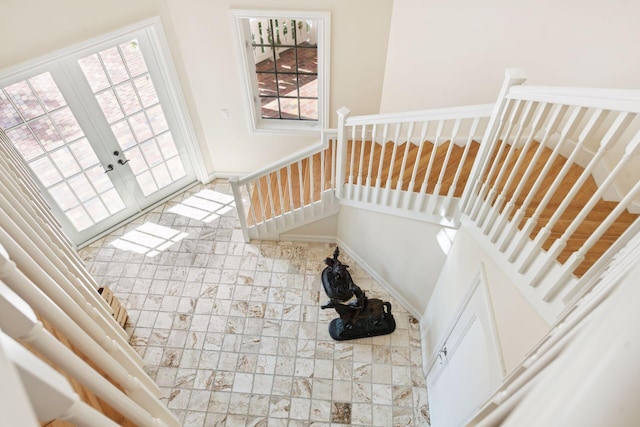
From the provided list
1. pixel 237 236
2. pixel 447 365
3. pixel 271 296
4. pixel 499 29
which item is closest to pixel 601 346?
pixel 447 365

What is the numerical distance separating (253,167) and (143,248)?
1646 mm

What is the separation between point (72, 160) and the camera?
3.69 metres

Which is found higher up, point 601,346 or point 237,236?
point 601,346

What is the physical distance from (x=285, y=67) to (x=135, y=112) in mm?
1659

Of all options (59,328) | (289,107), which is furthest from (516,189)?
(289,107)

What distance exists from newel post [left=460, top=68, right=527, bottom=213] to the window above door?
6.90 ft

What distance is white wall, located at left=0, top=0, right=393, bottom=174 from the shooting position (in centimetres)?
287

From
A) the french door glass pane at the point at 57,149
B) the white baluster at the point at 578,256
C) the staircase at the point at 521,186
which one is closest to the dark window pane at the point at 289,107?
the staircase at the point at 521,186

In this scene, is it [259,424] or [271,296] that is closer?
[259,424]

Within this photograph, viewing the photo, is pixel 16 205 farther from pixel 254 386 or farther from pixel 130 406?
pixel 254 386

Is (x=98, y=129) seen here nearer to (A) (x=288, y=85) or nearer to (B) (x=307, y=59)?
(A) (x=288, y=85)

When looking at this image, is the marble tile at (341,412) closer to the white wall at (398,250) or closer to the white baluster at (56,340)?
the white wall at (398,250)

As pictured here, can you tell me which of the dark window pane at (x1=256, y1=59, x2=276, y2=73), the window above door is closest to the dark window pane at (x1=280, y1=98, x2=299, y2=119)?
the window above door

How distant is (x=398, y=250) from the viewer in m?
3.53
